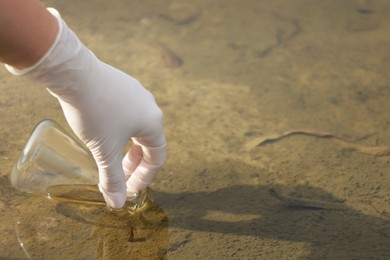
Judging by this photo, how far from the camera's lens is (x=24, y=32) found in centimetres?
136

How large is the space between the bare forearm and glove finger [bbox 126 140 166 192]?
464mm

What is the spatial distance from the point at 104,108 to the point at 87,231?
1.41 feet

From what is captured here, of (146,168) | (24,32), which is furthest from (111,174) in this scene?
(24,32)

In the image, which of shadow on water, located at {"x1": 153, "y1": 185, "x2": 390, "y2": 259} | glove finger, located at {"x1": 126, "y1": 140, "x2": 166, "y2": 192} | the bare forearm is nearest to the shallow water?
shadow on water, located at {"x1": 153, "y1": 185, "x2": 390, "y2": 259}

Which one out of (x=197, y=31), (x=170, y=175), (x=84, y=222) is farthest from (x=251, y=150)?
(x=197, y=31)

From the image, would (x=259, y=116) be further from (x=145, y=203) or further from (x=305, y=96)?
(x=145, y=203)

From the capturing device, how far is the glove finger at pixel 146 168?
1.76 meters

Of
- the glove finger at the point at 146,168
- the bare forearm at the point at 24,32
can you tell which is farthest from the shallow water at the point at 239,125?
the bare forearm at the point at 24,32

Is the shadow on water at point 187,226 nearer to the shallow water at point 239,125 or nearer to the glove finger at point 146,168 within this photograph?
the shallow water at point 239,125

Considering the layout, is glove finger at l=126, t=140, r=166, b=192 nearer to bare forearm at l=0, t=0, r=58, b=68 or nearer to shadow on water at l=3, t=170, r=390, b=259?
shadow on water at l=3, t=170, r=390, b=259

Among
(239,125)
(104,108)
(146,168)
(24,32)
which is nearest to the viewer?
(24,32)

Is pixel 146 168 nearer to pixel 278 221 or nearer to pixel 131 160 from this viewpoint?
pixel 131 160

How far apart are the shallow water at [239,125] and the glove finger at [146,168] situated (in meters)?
0.12

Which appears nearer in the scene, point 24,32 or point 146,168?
point 24,32
